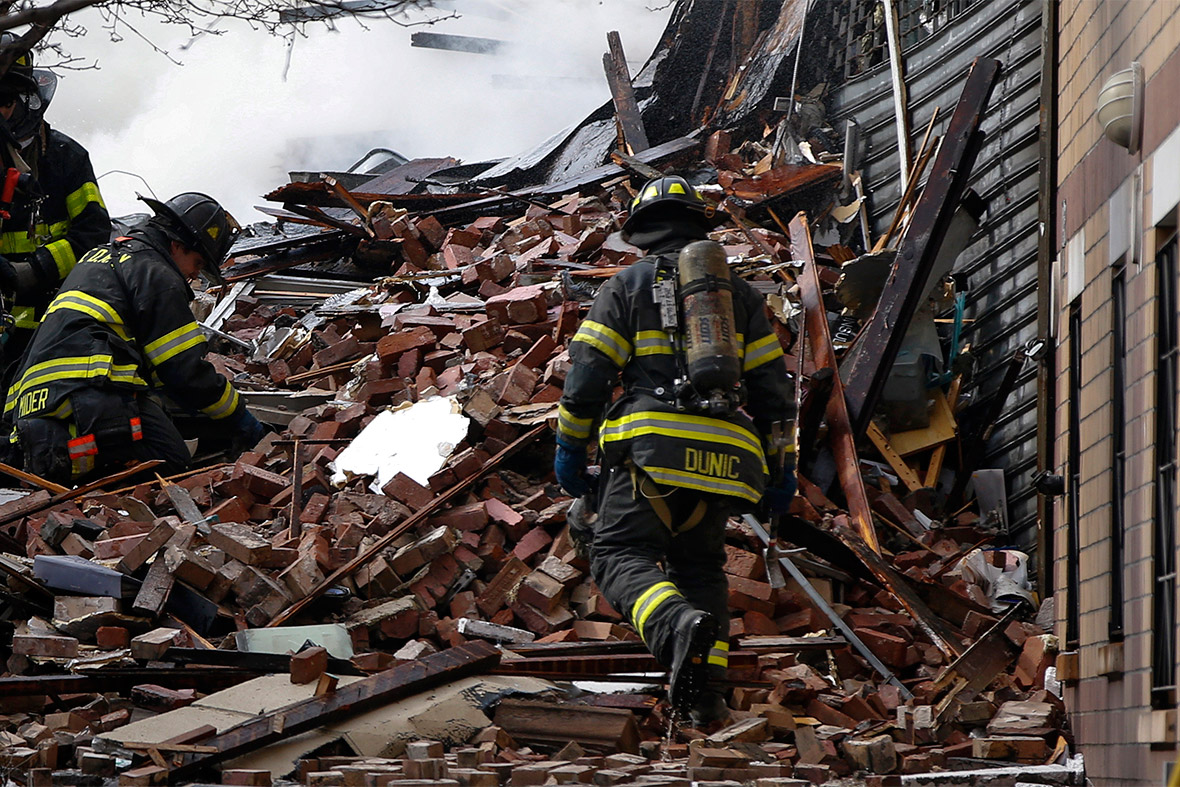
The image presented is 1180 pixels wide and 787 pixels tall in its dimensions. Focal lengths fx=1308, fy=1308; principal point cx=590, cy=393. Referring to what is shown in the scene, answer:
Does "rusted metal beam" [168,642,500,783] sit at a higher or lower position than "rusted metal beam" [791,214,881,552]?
lower

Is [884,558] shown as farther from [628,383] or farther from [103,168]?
[103,168]

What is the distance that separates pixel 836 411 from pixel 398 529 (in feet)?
9.27

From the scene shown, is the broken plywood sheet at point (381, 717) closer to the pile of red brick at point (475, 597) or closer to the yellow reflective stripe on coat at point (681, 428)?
the pile of red brick at point (475, 597)

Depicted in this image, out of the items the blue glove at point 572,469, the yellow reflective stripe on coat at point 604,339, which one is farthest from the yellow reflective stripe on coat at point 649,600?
the yellow reflective stripe on coat at point 604,339

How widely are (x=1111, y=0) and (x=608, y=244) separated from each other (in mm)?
5672

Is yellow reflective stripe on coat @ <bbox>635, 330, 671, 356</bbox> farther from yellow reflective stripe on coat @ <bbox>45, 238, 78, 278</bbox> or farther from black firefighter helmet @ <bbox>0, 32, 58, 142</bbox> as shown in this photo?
yellow reflective stripe on coat @ <bbox>45, 238, 78, 278</bbox>

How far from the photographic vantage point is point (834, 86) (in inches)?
483

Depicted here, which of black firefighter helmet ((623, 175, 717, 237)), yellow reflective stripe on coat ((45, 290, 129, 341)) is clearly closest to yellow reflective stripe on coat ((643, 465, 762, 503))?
black firefighter helmet ((623, 175, 717, 237))

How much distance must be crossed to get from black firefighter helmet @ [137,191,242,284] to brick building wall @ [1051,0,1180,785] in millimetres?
4644

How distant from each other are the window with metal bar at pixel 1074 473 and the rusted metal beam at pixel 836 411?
5.40 ft

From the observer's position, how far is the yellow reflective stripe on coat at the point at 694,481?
4895 mm

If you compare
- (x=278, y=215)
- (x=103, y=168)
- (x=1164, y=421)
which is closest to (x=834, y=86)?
(x=278, y=215)

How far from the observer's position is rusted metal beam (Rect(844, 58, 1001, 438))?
7824 millimetres

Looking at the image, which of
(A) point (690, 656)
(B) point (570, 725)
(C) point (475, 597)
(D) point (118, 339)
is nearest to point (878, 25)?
(D) point (118, 339)
